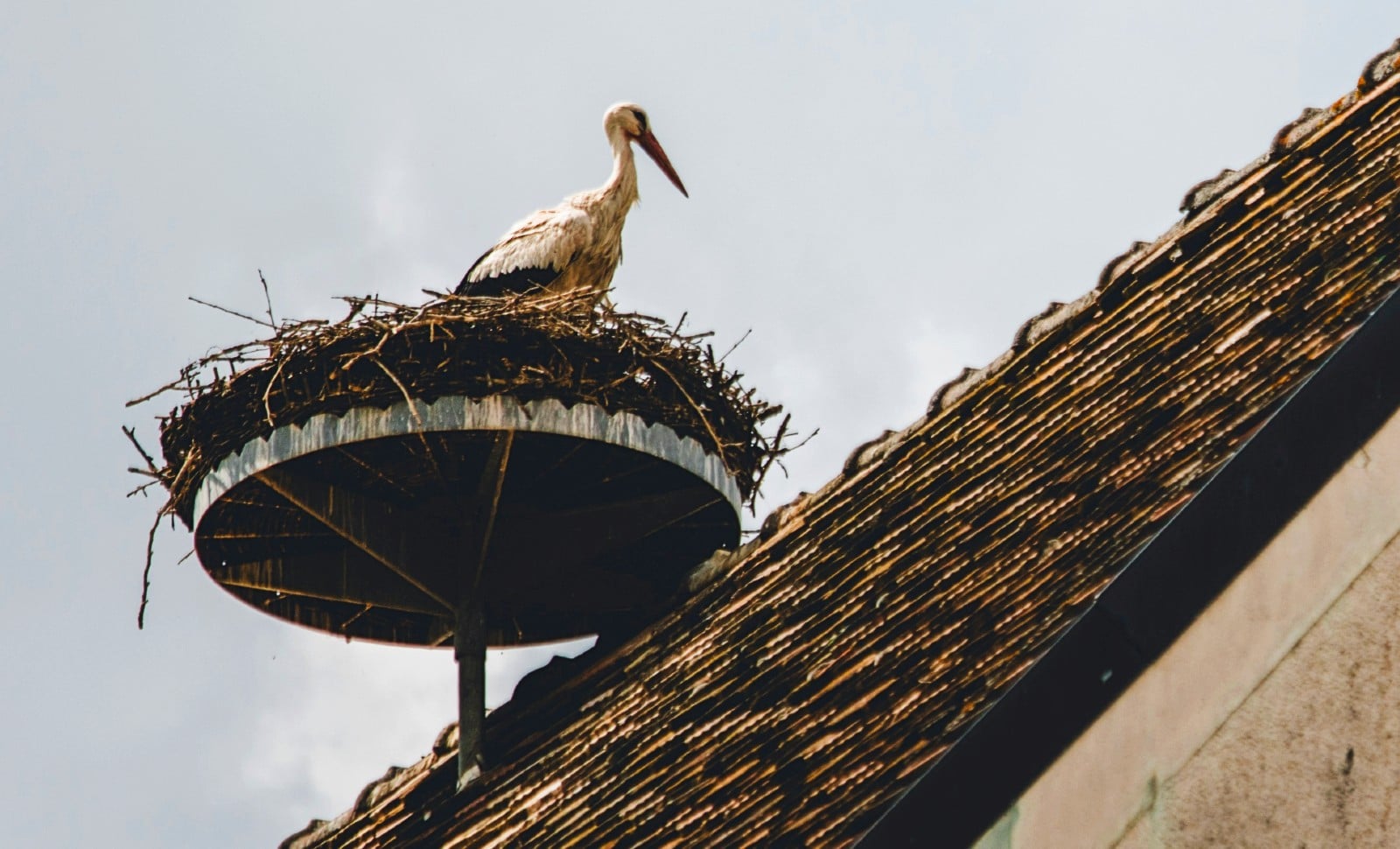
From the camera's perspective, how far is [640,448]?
1007 cm

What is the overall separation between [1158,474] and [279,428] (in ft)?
14.1

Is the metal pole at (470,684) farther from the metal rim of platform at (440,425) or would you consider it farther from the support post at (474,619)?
the metal rim of platform at (440,425)

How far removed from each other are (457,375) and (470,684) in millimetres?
1331

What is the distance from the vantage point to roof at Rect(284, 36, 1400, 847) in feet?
22.5

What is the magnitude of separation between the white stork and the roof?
3146 millimetres

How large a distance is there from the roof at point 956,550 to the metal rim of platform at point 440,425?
738 millimetres

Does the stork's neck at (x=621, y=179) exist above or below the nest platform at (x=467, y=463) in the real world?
above

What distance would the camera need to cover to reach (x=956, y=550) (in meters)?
7.88

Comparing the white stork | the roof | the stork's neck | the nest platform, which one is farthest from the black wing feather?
the roof

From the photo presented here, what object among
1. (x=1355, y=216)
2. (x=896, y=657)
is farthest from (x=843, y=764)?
(x=1355, y=216)

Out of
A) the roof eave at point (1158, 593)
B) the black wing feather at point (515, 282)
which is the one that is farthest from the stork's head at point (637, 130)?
the roof eave at point (1158, 593)

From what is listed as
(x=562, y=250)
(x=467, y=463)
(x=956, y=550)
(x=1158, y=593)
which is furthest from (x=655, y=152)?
(x=1158, y=593)

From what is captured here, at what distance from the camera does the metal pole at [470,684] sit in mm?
10094

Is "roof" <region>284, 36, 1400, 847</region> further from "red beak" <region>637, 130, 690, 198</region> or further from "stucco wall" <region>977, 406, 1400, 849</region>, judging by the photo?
"red beak" <region>637, 130, 690, 198</region>
